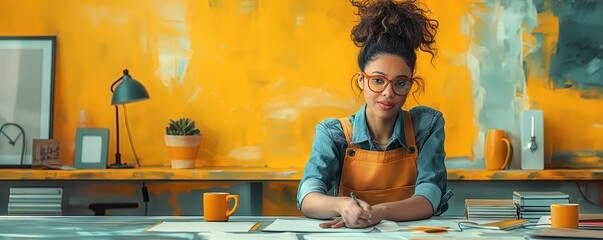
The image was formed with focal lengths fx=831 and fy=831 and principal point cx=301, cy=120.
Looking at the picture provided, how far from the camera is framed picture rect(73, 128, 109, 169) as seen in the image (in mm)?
4082

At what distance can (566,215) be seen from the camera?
2131 millimetres

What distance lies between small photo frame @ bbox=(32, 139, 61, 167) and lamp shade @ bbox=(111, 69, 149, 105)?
1.26 feet

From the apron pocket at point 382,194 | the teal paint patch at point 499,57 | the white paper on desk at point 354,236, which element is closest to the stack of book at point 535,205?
the apron pocket at point 382,194

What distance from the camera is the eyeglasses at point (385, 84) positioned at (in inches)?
104

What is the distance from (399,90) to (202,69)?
1.79 metres

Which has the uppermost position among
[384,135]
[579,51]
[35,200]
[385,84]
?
[579,51]

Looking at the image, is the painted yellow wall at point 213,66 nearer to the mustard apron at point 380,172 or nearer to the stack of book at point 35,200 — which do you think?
the stack of book at point 35,200

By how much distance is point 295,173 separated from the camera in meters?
3.86

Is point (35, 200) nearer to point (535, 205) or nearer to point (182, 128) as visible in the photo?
point (182, 128)

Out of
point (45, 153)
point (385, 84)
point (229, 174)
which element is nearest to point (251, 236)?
point (385, 84)

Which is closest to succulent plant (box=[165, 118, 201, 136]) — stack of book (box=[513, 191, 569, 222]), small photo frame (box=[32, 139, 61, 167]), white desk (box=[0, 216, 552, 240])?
small photo frame (box=[32, 139, 61, 167])

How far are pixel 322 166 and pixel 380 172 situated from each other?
213 millimetres

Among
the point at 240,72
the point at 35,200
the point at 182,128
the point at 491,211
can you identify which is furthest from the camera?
the point at 240,72

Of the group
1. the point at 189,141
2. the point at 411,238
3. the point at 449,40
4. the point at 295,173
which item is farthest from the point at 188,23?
the point at 411,238
